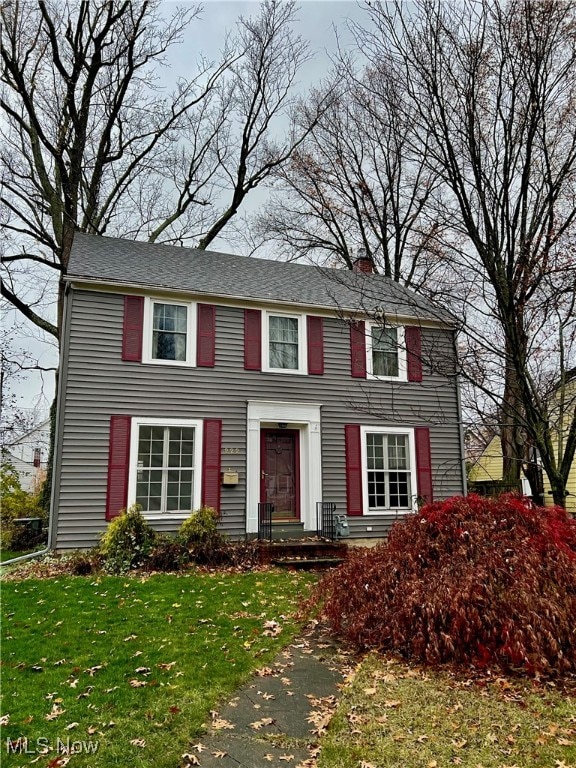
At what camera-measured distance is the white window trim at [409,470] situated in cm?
1154

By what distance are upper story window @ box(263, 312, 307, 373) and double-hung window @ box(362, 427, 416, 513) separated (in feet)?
7.21

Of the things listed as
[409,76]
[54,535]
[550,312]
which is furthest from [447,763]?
[54,535]

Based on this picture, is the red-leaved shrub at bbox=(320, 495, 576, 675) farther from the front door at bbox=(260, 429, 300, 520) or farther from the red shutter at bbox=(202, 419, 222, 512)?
the front door at bbox=(260, 429, 300, 520)

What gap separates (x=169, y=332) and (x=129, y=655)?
22.8ft

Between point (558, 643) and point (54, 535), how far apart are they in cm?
804

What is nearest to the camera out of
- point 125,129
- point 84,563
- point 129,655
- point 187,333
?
point 129,655

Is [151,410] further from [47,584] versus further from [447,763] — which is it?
[447,763]

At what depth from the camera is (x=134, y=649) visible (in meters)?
4.93

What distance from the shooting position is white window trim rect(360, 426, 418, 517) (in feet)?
37.9

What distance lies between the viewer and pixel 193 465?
33.9ft

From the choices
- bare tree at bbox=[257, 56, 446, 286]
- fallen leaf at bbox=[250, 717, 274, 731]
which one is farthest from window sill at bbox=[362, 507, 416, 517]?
fallen leaf at bbox=[250, 717, 274, 731]

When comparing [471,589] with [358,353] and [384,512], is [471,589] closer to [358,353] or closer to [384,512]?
[384,512]

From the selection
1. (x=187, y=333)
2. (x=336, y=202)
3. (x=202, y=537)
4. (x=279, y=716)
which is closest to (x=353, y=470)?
(x=202, y=537)

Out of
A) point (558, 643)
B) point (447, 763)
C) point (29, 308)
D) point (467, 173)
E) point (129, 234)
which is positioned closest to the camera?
point (447, 763)
